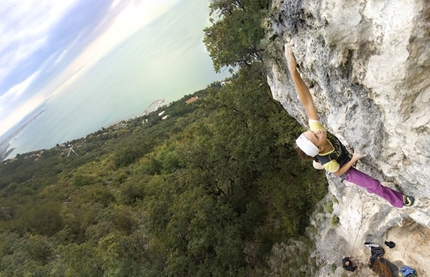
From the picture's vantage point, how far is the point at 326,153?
3916mm

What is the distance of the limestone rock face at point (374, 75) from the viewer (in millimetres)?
2980

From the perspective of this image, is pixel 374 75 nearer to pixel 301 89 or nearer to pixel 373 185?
pixel 301 89

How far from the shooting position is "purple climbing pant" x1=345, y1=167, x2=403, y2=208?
Result: 13.8 ft

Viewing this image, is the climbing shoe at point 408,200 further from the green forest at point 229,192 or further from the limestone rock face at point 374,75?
the green forest at point 229,192

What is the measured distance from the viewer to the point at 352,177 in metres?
4.30

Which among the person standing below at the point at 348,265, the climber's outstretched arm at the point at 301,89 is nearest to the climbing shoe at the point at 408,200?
the climber's outstretched arm at the point at 301,89

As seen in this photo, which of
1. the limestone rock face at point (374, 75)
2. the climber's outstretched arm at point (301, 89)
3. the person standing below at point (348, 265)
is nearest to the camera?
the limestone rock face at point (374, 75)

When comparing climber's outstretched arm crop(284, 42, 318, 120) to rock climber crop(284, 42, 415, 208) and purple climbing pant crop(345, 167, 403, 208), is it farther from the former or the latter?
purple climbing pant crop(345, 167, 403, 208)

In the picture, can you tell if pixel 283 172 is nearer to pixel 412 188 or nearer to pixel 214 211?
pixel 214 211

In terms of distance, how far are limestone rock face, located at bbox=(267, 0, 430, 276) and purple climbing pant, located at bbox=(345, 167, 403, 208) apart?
167mm

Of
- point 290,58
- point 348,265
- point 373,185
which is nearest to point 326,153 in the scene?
point 373,185

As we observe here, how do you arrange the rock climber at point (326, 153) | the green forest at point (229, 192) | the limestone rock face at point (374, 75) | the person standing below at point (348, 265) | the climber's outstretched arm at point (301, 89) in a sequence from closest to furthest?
1. the limestone rock face at point (374, 75)
2. the rock climber at point (326, 153)
3. the climber's outstretched arm at point (301, 89)
4. the person standing below at point (348, 265)
5. the green forest at point (229, 192)

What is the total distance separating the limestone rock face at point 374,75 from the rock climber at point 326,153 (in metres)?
0.20

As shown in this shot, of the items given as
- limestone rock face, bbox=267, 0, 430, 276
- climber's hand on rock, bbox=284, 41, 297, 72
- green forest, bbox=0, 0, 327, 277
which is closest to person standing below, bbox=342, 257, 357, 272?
green forest, bbox=0, 0, 327, 277
